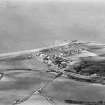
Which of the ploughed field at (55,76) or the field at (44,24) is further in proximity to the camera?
the field at (44,24)

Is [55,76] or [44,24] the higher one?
[44,24]

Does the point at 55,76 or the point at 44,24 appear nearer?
the point at 55,76

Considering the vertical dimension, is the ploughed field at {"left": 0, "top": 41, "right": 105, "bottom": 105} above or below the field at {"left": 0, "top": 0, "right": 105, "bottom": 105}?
below

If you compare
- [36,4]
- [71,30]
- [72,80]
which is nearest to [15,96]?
[72,80]

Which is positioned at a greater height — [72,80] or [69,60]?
[69,60]

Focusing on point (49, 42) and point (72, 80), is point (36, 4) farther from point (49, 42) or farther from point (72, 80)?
point (72, 80)

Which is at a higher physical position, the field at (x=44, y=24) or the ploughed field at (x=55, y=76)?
the field at (x=44, y=24)

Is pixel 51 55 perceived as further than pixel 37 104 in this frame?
Yes

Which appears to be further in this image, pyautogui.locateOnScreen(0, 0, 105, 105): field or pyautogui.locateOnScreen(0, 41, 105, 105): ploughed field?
pyautogui.locateOnScreen(0, 0, 105, 105): field
